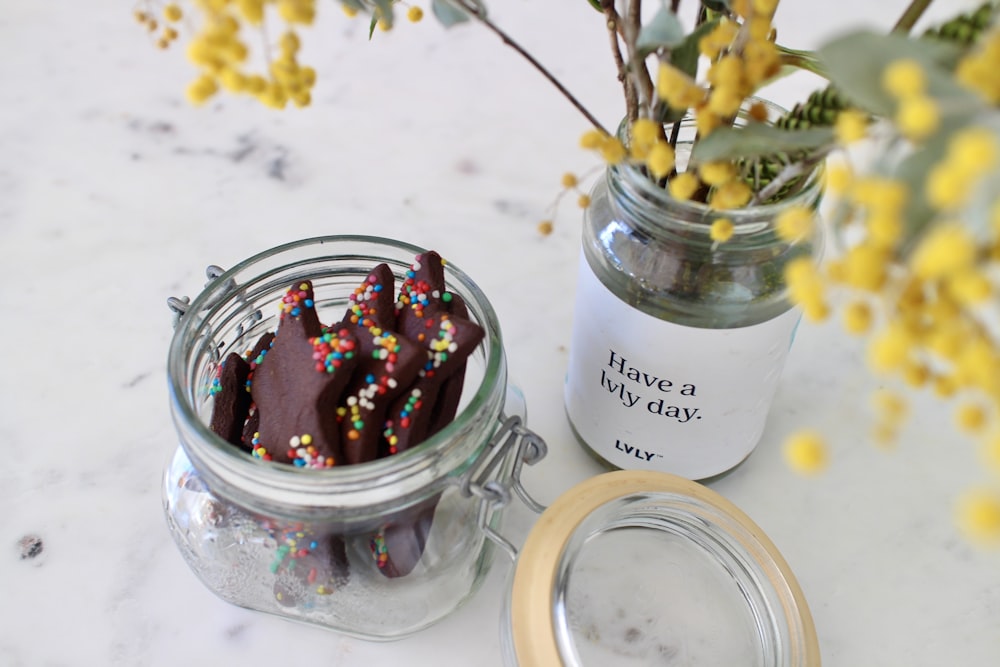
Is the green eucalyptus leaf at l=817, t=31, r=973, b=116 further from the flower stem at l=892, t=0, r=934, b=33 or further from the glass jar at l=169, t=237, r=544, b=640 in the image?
the glass jar at l=169, t=237, r=544, b=640

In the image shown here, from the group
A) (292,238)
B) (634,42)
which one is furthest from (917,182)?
(292,238)

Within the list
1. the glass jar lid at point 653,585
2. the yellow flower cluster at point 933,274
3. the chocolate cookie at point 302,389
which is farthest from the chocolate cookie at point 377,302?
the yellow flower cluster at point 933,274

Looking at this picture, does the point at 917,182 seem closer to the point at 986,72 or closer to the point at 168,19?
the point at 986,72

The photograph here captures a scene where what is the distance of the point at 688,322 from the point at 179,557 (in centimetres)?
34

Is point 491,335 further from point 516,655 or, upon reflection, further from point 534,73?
point 534,73

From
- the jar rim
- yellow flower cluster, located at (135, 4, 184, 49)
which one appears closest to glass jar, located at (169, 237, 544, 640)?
the jar rim

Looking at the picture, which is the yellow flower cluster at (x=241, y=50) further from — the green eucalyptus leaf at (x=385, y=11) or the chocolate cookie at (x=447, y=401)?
the chocolate cookie at (x=447, y=401)

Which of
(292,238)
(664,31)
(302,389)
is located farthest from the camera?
(292,238)

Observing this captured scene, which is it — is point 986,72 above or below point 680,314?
above

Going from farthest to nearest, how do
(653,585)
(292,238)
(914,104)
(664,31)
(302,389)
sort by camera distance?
(292,238) < (653,585) < (302,389) < (664,31) < (914,104)

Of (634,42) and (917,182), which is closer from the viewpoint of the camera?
(917,182)

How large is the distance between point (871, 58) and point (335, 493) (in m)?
0.28

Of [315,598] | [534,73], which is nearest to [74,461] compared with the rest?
[315,598]

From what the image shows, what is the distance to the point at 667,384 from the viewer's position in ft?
1.60
